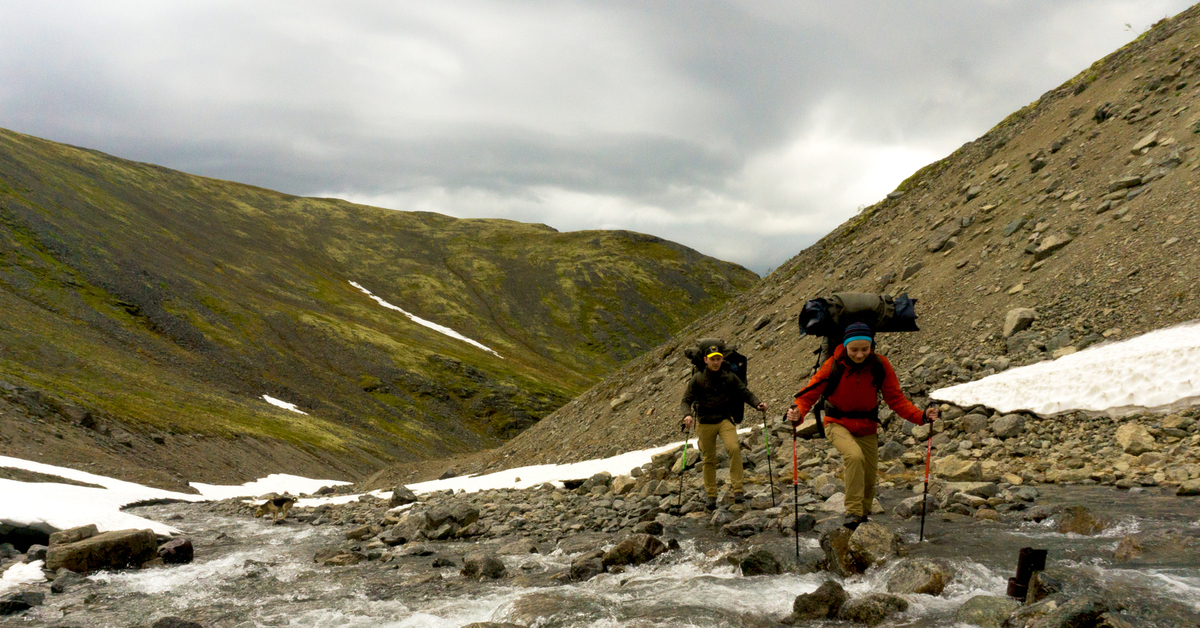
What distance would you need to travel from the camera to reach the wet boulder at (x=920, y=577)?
9500 mm

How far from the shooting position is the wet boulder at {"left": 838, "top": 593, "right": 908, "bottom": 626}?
8867mm

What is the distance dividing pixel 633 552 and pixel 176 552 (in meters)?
11.8

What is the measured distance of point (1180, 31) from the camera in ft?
103

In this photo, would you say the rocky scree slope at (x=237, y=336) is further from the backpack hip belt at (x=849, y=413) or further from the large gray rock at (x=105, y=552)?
the backpack hip belt at (x=849, y=413)

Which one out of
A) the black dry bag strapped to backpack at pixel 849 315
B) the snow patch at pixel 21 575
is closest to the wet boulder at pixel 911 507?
the black dry bag strapped to backpack at pixel 849 315

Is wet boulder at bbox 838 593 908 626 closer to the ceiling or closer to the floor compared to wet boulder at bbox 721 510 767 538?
closer to the ceiling

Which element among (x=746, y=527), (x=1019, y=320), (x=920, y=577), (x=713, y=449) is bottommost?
(x=746, y=527)

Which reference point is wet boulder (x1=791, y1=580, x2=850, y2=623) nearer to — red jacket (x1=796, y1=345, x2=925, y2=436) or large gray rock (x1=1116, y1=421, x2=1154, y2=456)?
red jacket (x1=796, y1=345, x2=925, y2=436)

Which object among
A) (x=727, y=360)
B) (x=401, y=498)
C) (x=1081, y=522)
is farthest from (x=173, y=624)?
(x=401, y=498)

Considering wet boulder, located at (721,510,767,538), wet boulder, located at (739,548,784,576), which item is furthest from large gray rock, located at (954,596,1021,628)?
wet boulder, located at (721,510,767,538)

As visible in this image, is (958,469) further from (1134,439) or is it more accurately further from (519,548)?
(519,548)

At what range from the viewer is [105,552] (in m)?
15.5

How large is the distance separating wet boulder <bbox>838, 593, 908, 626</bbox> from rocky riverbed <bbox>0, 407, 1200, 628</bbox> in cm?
3

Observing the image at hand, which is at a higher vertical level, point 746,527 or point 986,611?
point 986,611
